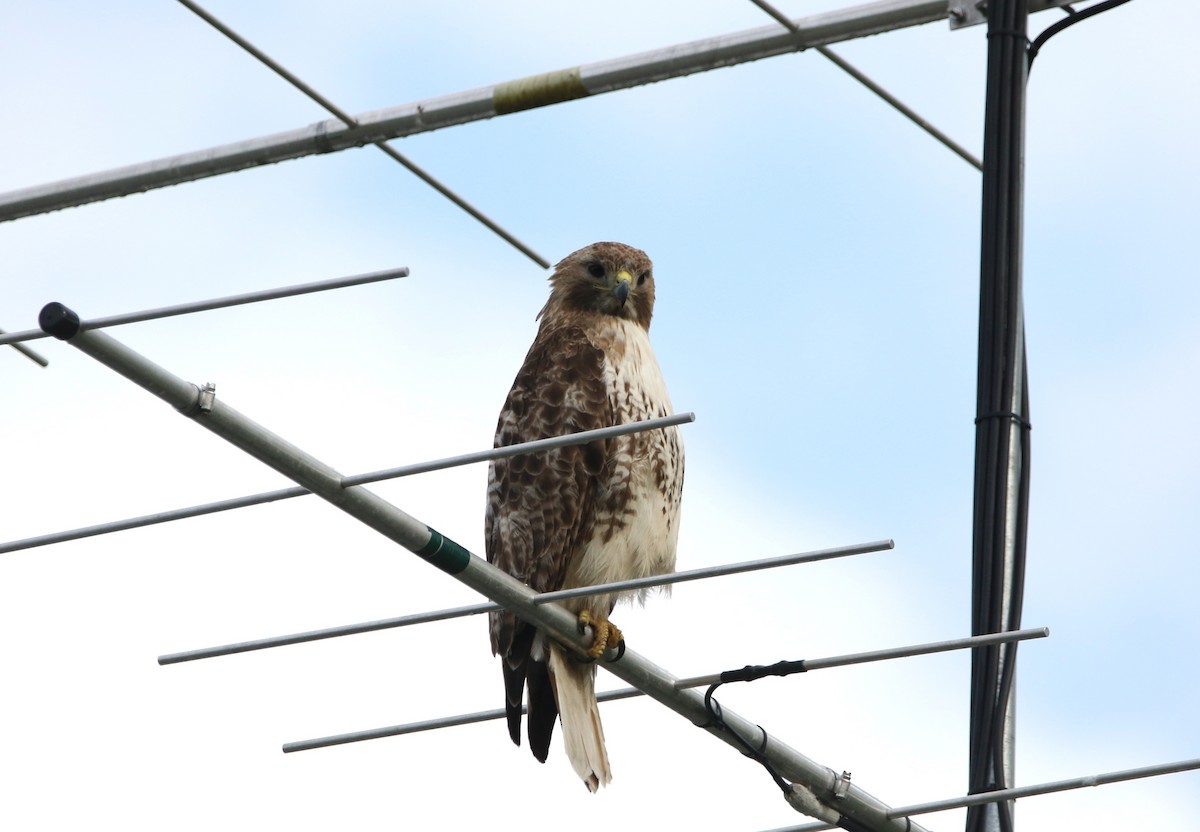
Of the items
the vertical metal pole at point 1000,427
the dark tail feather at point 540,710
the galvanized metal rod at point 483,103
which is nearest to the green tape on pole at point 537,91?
the galvanized metal rod at point 483,103

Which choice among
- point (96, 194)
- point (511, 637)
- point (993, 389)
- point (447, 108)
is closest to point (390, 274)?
point (993, 389)

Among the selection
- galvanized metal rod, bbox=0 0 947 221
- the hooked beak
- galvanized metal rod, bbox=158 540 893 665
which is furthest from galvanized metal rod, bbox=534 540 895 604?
the hooked beak

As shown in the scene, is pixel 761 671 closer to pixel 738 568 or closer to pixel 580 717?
pixel 738 568

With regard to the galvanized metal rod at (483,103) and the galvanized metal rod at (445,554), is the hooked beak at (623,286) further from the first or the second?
the galvanized metal rod at (445,554)

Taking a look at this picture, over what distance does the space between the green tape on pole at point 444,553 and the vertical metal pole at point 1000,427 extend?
114 centimetres

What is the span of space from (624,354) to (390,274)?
11.8 feet

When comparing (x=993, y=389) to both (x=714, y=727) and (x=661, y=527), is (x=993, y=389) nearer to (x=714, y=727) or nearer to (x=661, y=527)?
(x=714, y=727)

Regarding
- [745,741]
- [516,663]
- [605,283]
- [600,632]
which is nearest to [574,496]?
[516,663]

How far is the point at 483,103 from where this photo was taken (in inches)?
200

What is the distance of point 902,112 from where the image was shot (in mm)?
5230

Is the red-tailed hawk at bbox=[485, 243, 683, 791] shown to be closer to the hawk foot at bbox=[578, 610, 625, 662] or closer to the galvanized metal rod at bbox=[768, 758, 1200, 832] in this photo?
the hawk foot at bbox=[578, 610, 625, 662]

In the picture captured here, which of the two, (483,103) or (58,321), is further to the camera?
(483,103)

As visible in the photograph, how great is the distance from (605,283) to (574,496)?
120cm

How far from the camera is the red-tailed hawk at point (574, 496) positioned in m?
6.46
